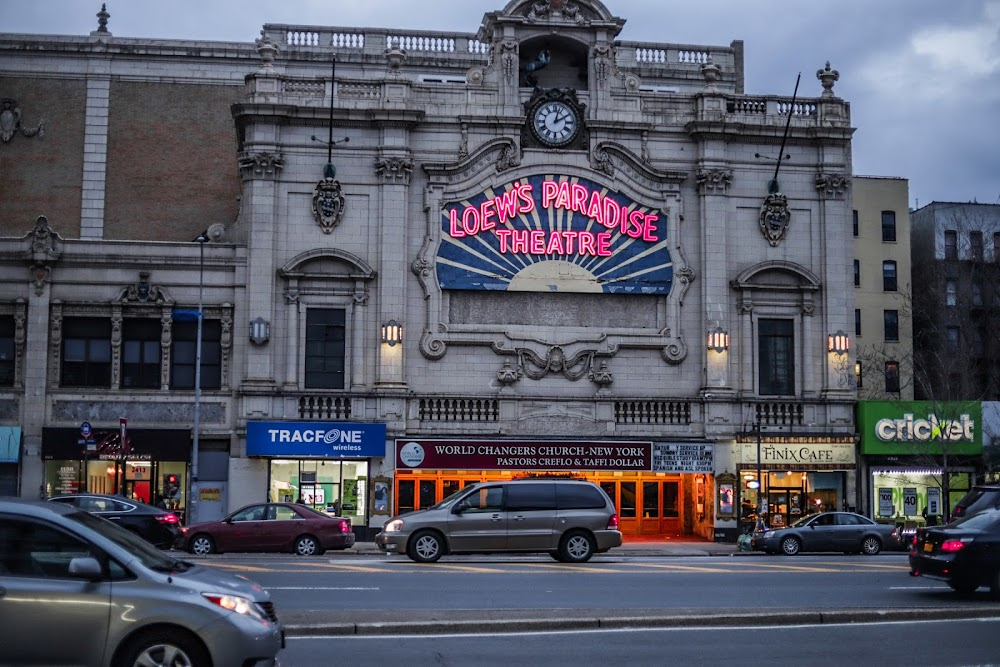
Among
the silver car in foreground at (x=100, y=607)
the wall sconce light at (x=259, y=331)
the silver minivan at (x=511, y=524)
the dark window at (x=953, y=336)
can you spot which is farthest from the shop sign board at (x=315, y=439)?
the dark window at (x=953, y=336)

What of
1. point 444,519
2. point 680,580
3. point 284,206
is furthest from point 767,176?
point 680,580

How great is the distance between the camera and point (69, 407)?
1748 inches

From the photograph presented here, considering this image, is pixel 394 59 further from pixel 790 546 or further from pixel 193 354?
pixel 790 546

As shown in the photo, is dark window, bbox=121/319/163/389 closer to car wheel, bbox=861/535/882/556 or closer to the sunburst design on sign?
the sunburst design on sign

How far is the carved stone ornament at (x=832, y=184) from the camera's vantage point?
4769 centimetres

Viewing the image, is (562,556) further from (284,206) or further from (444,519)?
(284,206)

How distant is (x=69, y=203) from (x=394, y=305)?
57.8 feet

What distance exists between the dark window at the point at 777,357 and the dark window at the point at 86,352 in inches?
929

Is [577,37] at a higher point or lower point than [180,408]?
higher

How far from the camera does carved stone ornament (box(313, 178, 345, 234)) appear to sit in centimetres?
4547

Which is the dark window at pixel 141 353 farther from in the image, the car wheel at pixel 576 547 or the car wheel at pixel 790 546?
the car wheel at pixel 790 546

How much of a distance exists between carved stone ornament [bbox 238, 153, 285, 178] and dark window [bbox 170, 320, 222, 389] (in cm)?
543

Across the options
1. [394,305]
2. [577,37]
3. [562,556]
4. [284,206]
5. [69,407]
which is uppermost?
[577,37]

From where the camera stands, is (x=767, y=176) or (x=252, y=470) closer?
(x=252, y=470)
